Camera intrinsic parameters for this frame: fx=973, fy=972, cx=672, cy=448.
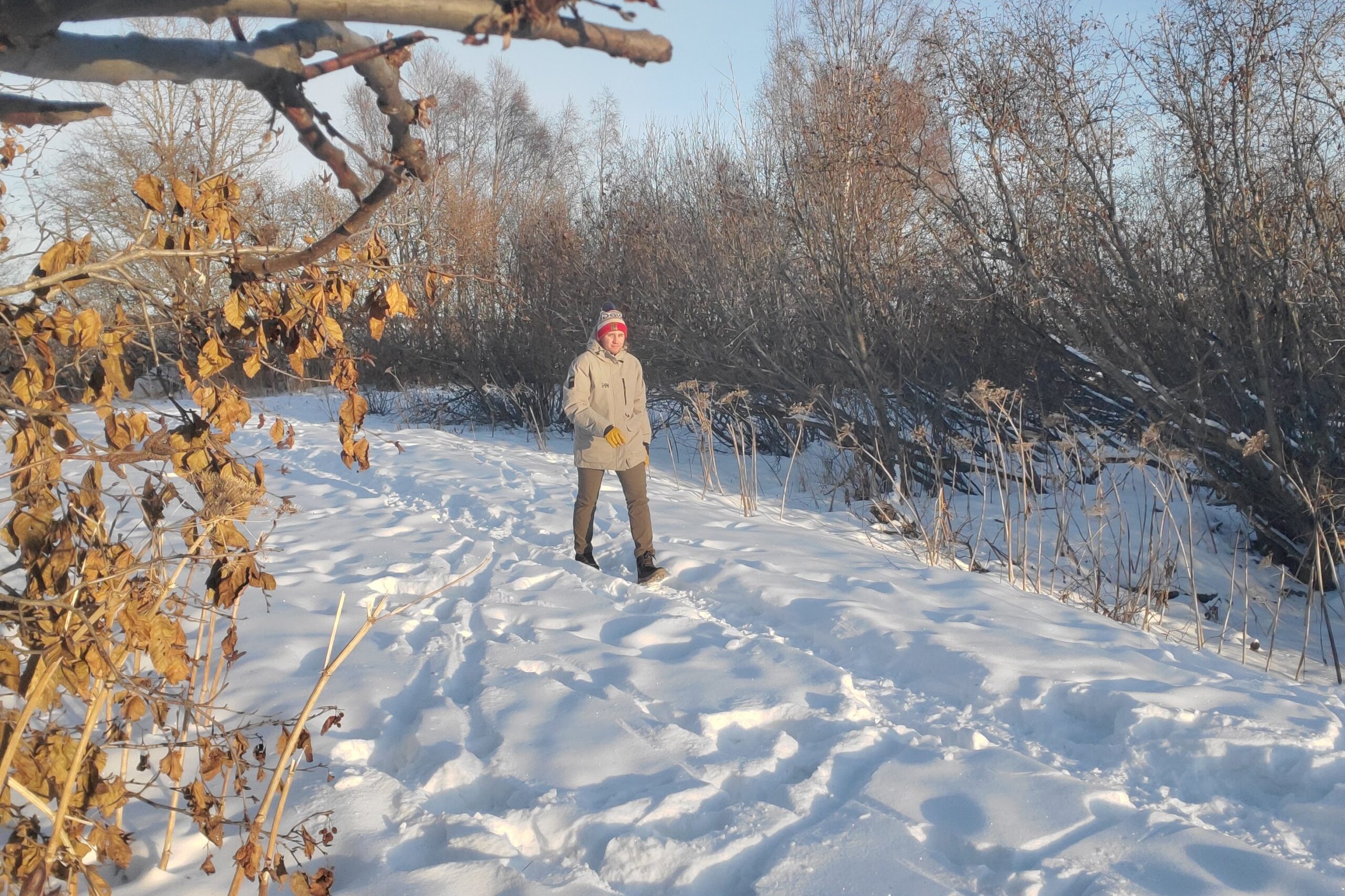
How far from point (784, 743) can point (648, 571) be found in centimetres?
228

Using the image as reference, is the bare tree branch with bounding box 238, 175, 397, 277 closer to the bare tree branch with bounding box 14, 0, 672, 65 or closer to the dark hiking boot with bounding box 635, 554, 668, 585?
the bare tree branch with bounding box 14, 0, 672, 65

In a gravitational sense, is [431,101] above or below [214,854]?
above

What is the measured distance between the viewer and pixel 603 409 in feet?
19.2

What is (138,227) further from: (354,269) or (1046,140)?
(1046,140)

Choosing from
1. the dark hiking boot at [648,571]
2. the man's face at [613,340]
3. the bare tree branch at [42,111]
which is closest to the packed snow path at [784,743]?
the dark hiking boot at [648,571]

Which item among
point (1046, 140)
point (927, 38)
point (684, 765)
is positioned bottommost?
point (684, 765)

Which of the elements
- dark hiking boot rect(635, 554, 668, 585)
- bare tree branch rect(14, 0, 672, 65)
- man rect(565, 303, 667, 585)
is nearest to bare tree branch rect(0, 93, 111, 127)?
bare tree branch rect(14, 0, 672, 65)

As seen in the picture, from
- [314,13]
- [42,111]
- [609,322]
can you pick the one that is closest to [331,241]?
[42,111]

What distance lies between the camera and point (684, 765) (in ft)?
10.6

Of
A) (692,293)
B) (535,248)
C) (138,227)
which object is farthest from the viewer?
(535,248)

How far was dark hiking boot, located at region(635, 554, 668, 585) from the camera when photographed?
554 cm

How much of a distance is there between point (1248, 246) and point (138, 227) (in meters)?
6.59

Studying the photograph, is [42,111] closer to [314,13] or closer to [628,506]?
[314,13]

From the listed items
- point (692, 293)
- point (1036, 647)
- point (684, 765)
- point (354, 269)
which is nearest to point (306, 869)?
point (684, 765)
